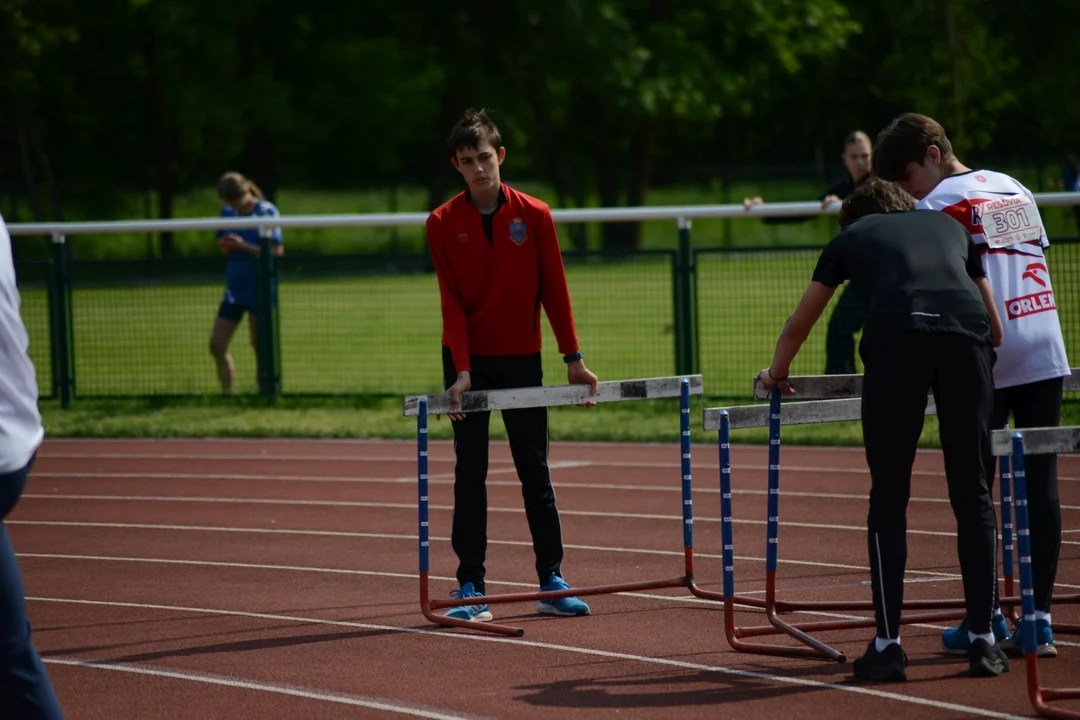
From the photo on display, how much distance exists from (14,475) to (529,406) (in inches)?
120

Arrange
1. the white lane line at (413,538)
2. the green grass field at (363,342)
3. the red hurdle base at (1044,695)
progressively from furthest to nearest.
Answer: the green grass field at (363,342), the white lane line at (413,538), the red hurdle base at (1044,695)

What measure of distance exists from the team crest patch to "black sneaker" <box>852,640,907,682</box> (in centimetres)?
234

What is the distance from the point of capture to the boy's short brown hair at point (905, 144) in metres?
5.48

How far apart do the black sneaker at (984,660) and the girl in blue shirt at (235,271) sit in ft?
33.5

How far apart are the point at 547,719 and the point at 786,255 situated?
9.69 meters

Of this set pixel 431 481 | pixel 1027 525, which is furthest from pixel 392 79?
pixel 1027 525

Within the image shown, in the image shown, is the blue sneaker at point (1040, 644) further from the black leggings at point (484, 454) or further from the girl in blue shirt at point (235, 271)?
the girl in blue shirt at point (235, 271)

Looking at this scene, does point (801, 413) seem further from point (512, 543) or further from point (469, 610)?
point (512, 543)

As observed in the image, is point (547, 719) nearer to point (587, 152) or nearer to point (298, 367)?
point (298, 367)

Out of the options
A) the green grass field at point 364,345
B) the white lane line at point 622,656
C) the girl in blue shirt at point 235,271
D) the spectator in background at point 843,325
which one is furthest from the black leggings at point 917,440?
the girl in blue shirt at point 235,271

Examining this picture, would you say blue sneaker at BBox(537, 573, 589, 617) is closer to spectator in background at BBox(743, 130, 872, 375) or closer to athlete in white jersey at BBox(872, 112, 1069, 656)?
athlete in white jersey at BBox(872, 112, 1069, 656)

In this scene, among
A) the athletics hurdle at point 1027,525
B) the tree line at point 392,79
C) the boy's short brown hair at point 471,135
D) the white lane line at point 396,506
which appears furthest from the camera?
the tree line at point 392,79

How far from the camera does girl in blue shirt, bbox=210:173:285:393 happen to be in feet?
47.7

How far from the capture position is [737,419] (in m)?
6.05
